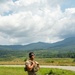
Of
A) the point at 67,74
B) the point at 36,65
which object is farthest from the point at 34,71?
the point at 67,74

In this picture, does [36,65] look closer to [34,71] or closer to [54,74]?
[34,71]

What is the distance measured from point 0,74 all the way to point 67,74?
7.49 metres

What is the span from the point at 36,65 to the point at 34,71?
0.84 feet

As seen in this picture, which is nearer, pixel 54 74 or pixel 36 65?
pixel 36 65

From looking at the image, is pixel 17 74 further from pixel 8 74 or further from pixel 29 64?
pixel 29 64

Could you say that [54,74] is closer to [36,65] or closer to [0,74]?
Result: [0,74]

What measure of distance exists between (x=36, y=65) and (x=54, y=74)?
58.5ft

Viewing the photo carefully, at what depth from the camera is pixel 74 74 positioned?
3198cm

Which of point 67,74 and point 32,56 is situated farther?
point 67,74

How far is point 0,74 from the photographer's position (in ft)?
95.3

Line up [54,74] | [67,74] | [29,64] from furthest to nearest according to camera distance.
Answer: [67,74], [54,74], [29,64]

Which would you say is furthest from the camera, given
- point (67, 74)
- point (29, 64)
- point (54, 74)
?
point (67, 74)

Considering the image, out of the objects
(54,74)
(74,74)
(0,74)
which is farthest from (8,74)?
(74,74)

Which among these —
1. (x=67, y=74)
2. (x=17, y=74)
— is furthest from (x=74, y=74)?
(x=17, y=74)
